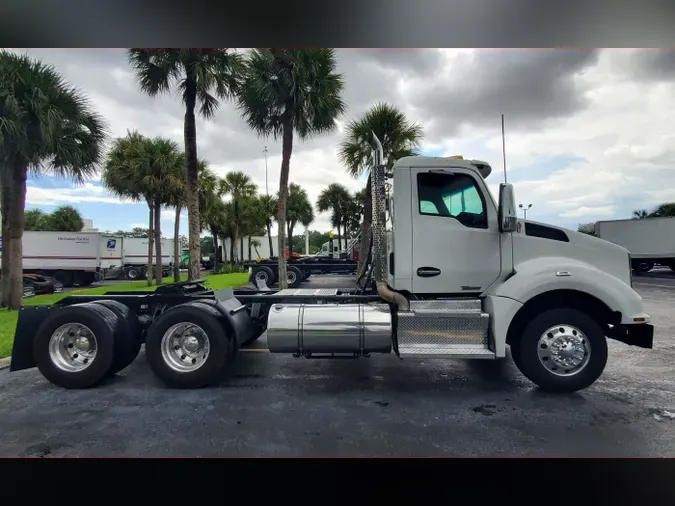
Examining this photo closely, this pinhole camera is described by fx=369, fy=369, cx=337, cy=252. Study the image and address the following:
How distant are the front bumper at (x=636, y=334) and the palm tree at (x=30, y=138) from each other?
38.0 ft

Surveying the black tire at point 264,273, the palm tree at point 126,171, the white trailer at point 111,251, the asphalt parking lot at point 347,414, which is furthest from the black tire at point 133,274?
the asphalt parking lot at point 347,414

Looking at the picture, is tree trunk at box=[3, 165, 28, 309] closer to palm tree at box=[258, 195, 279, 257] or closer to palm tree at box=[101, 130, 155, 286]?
palm tree at box=[101, 130, 155, 286]

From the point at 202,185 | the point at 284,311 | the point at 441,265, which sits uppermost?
the point at 202,185

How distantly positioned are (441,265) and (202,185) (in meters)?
22.4

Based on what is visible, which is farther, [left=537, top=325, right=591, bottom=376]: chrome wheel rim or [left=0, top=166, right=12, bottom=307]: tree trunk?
[left=0, top=166, right=12, bottom=307]: tree trunk

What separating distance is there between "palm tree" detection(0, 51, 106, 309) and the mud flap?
5591 mm

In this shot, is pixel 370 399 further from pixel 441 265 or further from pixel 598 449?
pixel 598 449

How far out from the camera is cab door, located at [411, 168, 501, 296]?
4.69 metres

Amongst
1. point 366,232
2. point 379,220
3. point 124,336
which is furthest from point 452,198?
point 124,336

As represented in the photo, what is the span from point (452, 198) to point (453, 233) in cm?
46

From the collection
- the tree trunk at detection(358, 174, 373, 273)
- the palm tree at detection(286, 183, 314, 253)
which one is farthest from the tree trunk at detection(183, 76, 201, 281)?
the palm tree at detection(286, 183, 314, 253)

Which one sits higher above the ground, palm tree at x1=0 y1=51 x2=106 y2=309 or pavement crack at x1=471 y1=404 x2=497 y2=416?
palm tree at x1=0 y1=51 x2=106 y2=309
